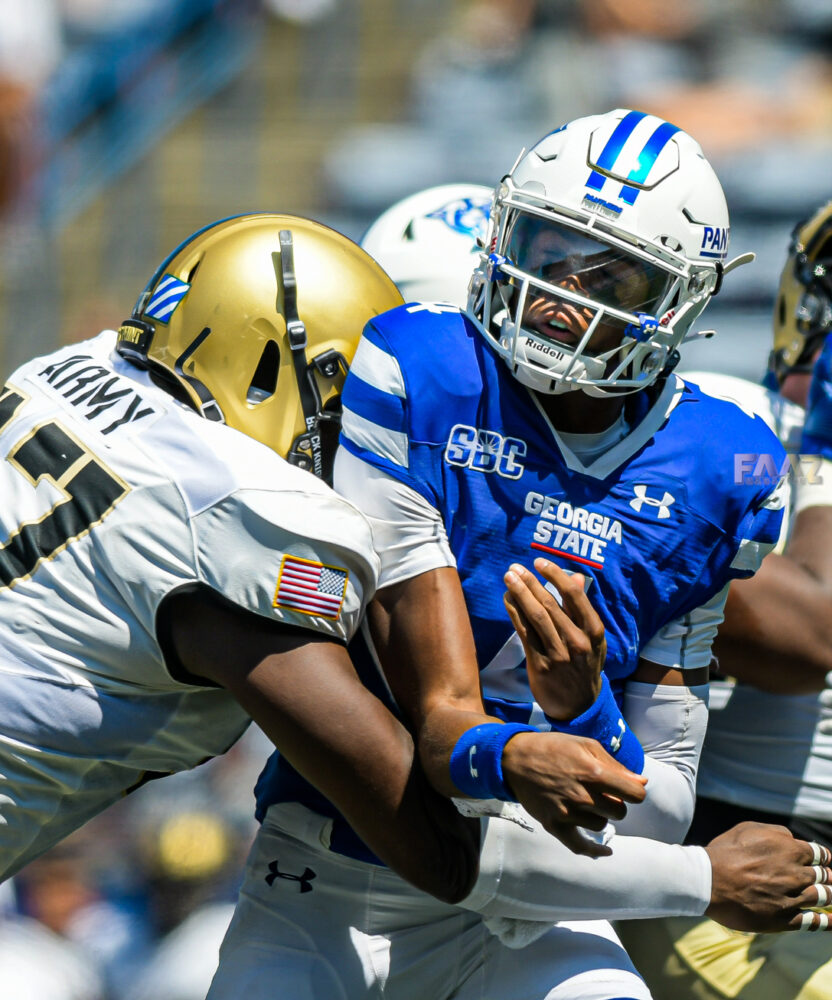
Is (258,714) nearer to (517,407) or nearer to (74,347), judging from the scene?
(517,407)

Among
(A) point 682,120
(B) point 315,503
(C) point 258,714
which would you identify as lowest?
(A) point 682,120

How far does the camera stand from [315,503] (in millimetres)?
1851

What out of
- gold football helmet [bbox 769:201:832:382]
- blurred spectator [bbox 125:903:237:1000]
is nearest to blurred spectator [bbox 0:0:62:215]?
blurred spectator [bbox 125:903:237:1000]

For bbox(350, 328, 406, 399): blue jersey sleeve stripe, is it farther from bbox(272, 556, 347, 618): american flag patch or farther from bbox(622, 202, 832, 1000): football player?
bbox(622, 202, 832, 1000): football player

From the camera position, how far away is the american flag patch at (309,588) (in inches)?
70.4

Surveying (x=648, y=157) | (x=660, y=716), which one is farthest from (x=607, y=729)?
(x=648, y=157)

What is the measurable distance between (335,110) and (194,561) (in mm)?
7233

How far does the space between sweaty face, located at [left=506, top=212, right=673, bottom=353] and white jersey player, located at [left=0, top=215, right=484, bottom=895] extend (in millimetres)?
308

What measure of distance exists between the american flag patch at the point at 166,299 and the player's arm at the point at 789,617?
1051 mm

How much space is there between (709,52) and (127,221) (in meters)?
3.73

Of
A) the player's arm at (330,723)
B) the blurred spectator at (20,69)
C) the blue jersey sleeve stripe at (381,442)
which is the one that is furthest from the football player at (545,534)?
the blurred spectator at (20,69)

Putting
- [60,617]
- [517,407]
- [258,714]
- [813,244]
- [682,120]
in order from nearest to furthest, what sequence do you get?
[258,714]
[60,617]
[517,407]
[813,244]
[682,120]

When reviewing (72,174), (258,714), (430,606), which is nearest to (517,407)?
(430,606)

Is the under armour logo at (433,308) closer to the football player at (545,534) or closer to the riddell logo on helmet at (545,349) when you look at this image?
the football player at (545,534)
